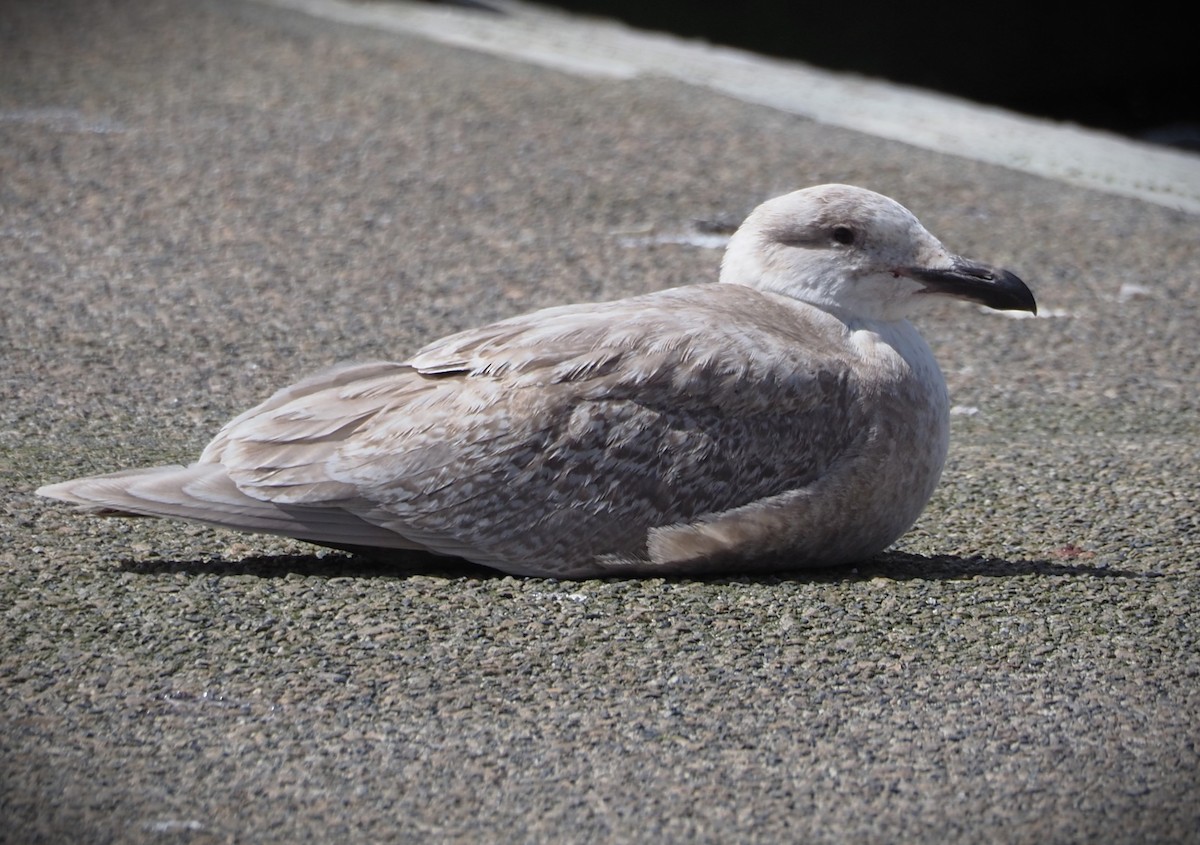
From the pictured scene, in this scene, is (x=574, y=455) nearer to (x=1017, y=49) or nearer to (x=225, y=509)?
(x=225, y=509)

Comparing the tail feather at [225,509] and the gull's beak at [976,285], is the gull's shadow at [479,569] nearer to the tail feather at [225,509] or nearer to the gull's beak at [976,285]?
the tail feather at [225,509]

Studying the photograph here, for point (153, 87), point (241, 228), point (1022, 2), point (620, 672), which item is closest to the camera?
point (620, 672)

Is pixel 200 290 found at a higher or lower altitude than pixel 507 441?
lower

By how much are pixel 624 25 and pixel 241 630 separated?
9821 mm

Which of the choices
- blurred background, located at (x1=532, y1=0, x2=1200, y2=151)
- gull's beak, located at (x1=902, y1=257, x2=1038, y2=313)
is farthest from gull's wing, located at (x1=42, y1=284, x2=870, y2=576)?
Answer: blurred background, located at (x1=532, y1=0, x2=1200, y2=151)

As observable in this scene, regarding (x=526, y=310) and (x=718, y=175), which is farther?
(x=718, y=175)

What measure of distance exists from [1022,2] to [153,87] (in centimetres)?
686

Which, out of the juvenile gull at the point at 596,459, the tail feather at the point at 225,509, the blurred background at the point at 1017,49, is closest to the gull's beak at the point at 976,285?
the juvenile gull at the point at 596,459

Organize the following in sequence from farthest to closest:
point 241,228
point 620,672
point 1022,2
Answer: point 1022,2 < point 241,228 < point 620,672

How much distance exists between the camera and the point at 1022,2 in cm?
1287

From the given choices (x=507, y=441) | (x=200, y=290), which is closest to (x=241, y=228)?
(x=200, y=290)

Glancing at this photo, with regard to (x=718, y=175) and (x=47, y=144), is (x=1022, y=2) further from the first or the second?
(x=47, y=144)

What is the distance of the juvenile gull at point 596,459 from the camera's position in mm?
4102

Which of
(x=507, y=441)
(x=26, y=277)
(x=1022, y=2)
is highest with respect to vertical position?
(x=1022, y=2)
